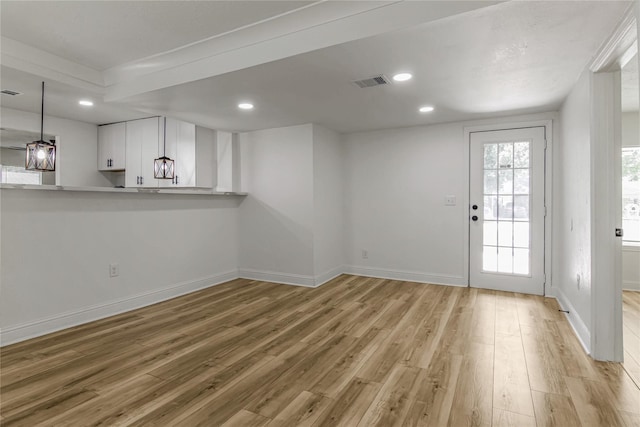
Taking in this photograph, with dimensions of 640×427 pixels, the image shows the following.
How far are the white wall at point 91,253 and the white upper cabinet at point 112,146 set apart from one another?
6.89ft

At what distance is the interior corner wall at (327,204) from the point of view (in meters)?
4.61

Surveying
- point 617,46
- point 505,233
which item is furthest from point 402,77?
point 505,233

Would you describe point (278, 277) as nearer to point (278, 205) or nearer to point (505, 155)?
point (278, 205)

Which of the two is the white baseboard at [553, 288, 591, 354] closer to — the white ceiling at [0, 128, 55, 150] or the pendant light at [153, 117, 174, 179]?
the pendant light at [153, 117, 174, 179]

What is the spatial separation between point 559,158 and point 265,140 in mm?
3786

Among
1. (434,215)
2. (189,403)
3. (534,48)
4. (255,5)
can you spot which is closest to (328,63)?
(255,5)

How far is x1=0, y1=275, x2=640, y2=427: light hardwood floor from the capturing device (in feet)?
6.00

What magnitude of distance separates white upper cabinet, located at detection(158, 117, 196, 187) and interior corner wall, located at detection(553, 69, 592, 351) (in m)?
4.65

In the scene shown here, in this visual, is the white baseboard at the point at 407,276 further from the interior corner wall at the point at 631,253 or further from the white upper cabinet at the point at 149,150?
the white upper cabinet at the point at 149,150

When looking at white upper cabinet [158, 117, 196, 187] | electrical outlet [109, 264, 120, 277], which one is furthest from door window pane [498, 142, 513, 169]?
electrical outlet [109, 264, 120, 277]

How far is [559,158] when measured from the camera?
392cm

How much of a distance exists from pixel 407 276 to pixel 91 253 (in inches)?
153

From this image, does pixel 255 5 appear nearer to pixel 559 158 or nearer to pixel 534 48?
pixel 534 48

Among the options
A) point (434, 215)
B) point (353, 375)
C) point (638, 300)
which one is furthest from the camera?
point (434, 215)
